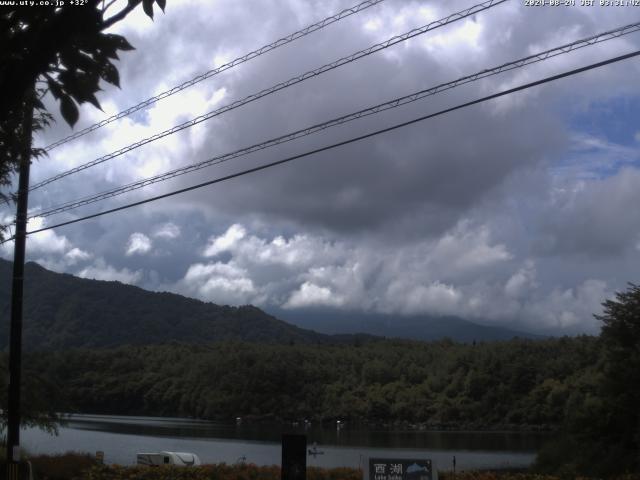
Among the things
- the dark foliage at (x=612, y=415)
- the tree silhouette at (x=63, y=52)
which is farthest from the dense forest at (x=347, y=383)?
the tree silhouette at (x=63, y=52)

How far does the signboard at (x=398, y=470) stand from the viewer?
41.7ft

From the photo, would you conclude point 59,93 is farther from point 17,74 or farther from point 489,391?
point 489,391

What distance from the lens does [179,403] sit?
124812 mm

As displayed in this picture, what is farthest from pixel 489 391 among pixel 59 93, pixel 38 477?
pixel 59 93

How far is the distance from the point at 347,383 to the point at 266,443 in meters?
42.8

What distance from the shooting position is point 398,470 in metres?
12.8

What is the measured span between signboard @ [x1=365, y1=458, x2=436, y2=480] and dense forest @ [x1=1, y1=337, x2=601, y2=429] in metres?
81.9

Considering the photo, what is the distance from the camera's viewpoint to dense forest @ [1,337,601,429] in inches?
3927

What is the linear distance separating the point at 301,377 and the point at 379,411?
11.9 m

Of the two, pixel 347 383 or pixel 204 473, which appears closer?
pixel 204 473

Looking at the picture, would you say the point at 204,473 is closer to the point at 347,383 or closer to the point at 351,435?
the point at 351,435

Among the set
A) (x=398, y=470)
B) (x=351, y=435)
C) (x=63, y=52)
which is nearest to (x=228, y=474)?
(x=398, y=470)

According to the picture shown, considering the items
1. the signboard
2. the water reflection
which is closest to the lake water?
the water reflection

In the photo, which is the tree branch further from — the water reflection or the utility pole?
the water reflection
